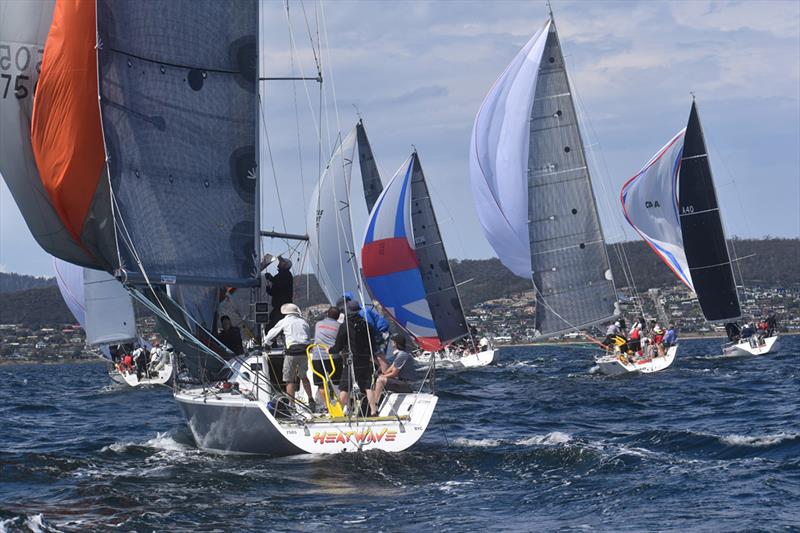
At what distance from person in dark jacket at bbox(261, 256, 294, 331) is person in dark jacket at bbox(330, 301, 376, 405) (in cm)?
201

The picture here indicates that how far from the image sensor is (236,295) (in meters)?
16.2

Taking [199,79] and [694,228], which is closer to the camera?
[199,79]

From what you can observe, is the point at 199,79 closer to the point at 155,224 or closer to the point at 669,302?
the point at 155,224

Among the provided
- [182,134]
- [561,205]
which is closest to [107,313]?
[561,205]

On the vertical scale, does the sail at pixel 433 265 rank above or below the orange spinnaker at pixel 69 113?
below

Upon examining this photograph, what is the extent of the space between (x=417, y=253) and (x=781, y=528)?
2943 cm

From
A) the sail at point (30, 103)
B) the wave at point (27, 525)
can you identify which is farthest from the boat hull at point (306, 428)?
the wave at point (27, 525)

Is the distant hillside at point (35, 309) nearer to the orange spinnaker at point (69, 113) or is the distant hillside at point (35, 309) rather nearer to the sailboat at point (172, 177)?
the sailboat at point (172, 177)

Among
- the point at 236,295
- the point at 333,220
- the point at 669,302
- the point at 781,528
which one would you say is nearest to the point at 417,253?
the point at 333,220

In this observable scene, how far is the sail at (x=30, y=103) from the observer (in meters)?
14.0

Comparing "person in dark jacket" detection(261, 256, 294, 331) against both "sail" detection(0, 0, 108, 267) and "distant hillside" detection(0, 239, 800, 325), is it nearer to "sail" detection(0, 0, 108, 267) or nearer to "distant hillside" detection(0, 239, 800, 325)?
"sail" detection(0, 0, 108, 267)

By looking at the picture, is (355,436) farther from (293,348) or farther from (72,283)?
(72,283)

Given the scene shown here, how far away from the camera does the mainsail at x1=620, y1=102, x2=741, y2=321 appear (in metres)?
38.1

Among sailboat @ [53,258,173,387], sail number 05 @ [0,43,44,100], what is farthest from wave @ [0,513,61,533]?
sailboat @ [53,258,173,387]
